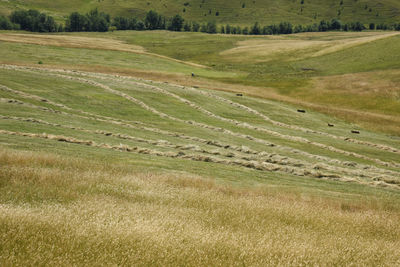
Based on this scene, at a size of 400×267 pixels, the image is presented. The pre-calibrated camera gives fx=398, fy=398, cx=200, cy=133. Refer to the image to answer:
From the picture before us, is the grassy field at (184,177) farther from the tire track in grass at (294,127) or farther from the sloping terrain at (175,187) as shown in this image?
the tire track in grass at (294,127)

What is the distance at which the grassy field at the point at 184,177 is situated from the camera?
9.13m

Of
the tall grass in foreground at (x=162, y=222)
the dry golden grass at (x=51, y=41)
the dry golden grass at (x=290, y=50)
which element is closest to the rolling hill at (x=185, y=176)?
the tall grass in foreground at (x=162, y=222)

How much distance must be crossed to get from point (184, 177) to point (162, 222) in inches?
307

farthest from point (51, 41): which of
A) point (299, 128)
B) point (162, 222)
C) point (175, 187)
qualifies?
point (162, 222)

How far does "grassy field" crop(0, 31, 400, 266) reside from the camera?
30.0 feet

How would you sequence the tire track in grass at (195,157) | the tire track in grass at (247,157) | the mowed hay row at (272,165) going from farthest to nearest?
the tire track in grass at (247,157) < the mowed hay row at (272,165) < the tire track in grass at (195,157)

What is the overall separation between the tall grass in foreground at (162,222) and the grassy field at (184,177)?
43 mm

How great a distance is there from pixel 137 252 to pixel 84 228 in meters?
1.57

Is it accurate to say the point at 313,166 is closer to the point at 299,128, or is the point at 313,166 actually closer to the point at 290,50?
the point at 299,128

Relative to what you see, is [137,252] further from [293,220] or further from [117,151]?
[117,151]

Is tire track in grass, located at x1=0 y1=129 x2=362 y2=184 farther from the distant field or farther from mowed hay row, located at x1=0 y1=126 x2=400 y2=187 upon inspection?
the distant field

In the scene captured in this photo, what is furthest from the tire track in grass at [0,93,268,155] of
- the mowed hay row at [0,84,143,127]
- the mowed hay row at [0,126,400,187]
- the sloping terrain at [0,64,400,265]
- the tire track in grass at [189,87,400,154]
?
the tire track in grass at [189,87,400,154]

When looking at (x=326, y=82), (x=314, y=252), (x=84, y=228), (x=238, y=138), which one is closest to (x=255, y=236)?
(x=314, y=252)

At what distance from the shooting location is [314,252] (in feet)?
33.6
